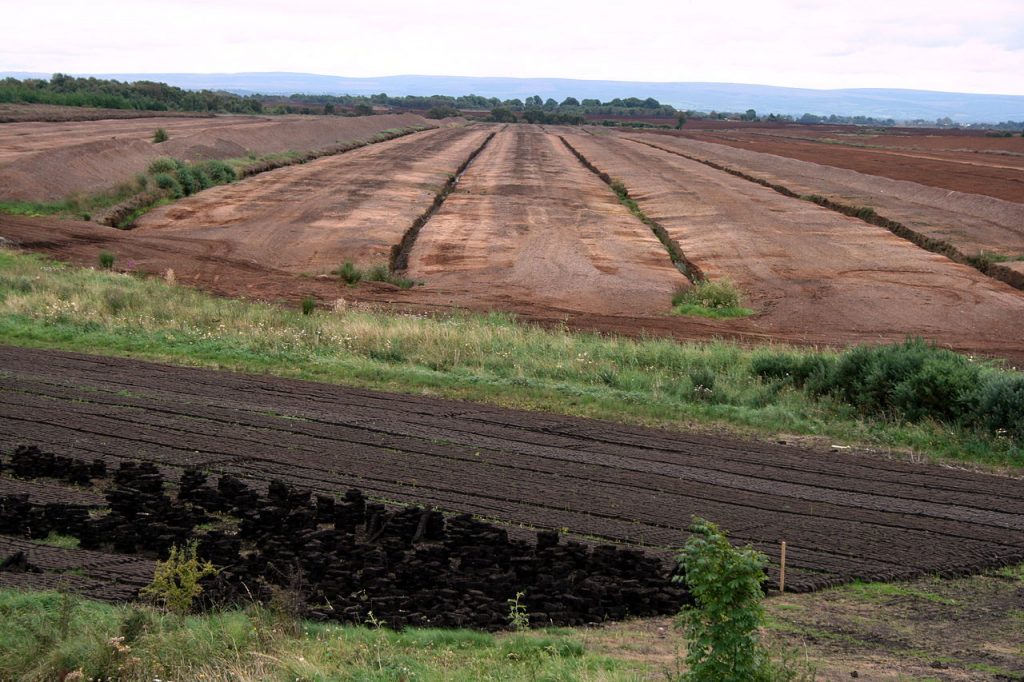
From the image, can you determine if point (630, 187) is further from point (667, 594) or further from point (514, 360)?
point (667, 594)

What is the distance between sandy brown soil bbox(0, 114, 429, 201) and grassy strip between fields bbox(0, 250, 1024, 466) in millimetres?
18507

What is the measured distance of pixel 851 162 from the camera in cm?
7306

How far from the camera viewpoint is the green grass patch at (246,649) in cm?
699

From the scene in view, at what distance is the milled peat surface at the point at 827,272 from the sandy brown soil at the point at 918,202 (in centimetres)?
216

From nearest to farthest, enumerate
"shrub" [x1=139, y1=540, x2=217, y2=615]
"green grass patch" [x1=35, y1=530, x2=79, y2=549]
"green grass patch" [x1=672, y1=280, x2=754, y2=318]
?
"shrub" [x1=139, y1=540, x2=217, y2=615], "green grass patch" [x1=35, y1=530, x2=79, y2=549], "green grass patch" [x1=672, y1=280, x2=754, y2=318]

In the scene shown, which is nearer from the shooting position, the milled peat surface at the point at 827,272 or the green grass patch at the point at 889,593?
the green grass patch at the point at 889,593

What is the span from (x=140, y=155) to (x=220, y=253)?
19.2 meters

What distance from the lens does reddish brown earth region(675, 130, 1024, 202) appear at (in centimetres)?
5606

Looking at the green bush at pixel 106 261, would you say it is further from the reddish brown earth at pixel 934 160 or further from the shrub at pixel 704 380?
the reddish brown earth at pixel 934 160

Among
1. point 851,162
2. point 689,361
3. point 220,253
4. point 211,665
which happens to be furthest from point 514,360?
point 851,162

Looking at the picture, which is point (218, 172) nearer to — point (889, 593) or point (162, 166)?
point (162, 166)

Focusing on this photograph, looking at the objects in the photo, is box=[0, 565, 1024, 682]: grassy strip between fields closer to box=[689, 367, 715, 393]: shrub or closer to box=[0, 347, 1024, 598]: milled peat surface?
box=[0, 347, 1024, 598]: milled peat surface

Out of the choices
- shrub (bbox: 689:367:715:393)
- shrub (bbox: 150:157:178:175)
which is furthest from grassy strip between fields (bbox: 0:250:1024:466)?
shrub (bbox: 150:157:178:175)

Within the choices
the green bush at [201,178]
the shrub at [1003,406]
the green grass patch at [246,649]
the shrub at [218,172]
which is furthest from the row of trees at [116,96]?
the green grass patch at [246,649]
